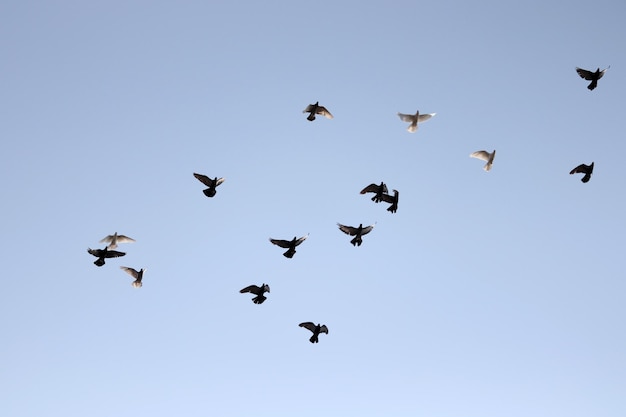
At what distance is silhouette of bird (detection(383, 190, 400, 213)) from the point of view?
37.5 m

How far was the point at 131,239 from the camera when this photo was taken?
42875 mm

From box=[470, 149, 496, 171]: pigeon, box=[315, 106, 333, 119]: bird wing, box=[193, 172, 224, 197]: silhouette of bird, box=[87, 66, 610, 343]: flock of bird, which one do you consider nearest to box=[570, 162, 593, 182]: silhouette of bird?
box=[87, 66, 610, 343]: flock of bird

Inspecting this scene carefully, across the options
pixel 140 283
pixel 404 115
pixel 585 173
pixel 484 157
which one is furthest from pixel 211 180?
pixel 585 173

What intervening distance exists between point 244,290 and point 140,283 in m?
8.16

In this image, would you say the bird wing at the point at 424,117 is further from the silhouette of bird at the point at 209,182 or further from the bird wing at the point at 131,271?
the bird wing at the point at 131,271

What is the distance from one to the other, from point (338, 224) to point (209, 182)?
25.4 feet

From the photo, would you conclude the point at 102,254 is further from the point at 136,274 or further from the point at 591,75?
the point at 591,75

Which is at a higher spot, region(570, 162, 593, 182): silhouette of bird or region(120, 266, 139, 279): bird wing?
region(570, 162, 593, 182): silhouette of bird

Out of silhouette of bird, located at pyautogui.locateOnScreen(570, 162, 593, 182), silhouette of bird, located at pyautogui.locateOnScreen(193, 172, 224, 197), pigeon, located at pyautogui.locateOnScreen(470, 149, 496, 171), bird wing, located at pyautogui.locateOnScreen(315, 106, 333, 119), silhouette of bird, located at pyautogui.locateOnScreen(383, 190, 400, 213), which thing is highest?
bird wing, located at pyautogui.locateOnScreen(315, 106, 333, 119)

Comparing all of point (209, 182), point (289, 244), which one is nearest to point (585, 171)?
point (289, 244)

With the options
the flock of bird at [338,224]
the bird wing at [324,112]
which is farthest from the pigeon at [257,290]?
the bird wing at [324,112]

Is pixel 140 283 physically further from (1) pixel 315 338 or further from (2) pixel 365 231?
(2) pixel 365 231

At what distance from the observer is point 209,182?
39375mm

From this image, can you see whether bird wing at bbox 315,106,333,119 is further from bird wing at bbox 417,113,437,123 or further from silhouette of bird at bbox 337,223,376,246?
silhouette of bird at bbox 337,223,376,246
